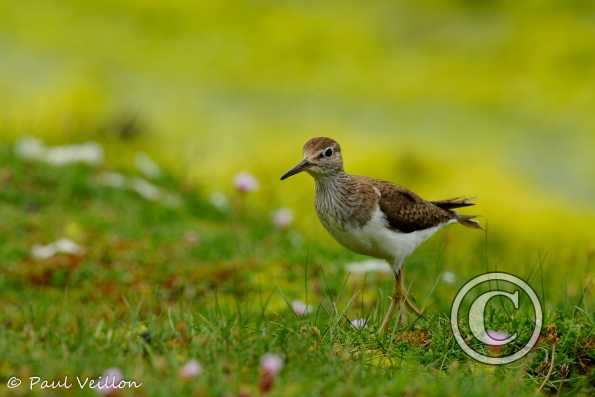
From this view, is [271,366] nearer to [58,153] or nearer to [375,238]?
[375,238]

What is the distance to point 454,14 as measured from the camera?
20.7m

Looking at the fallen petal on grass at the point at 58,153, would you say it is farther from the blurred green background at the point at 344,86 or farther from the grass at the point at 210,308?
the blurred green background at the point at 344,86

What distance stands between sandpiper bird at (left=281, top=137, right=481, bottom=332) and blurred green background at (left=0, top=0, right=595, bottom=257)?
6.30 meters

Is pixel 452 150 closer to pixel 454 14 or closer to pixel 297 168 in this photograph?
pixel 454 14

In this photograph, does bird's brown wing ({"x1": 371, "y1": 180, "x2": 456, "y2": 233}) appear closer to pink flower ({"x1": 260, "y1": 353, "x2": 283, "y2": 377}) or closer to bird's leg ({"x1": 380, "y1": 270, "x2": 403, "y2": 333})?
bird's leg ({"x1": 380, "y1": 270, "x2": 403, "y2": 333})

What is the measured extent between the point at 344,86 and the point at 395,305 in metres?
13.3

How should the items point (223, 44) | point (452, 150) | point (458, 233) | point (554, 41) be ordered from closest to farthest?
point (458, 233) < point (452, 150) < point (554, 41) < point (223, 44)

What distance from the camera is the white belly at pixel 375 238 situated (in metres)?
5.89

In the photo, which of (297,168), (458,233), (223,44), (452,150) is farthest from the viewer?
(223,44)

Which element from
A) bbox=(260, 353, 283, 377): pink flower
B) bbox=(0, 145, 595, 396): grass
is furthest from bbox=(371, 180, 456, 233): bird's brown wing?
bbox=(260, 353, 283, 377): pink flower

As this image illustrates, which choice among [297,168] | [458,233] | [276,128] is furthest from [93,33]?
[297,168]

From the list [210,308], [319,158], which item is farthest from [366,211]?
[210,308]

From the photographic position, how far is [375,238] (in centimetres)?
591

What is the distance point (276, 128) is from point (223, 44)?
4.15 meters
